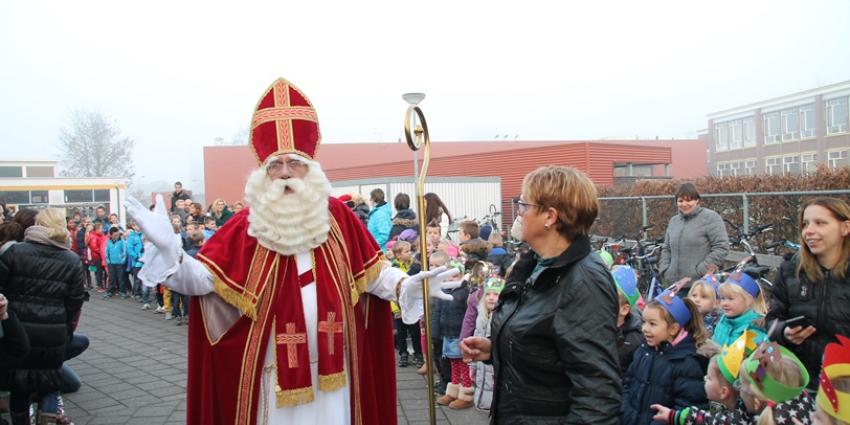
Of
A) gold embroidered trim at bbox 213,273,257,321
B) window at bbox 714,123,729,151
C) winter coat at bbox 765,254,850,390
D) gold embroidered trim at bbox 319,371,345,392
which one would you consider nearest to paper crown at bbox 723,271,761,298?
winter coat at bbox 765,254,850,390

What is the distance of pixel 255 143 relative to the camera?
3648 millimetres

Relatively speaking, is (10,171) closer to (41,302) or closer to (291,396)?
(41,302)

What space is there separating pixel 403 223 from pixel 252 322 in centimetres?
585

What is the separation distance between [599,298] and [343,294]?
1724mm

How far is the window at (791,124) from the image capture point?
39.8 meters

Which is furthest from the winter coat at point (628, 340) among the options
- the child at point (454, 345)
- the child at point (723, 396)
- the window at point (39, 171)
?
the window at point (39, 171)

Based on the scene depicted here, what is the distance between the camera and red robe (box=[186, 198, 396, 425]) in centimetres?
331

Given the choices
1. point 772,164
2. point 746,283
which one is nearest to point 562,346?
point 746,283

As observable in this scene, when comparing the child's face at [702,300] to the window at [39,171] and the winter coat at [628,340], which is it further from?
the window at [39,171]

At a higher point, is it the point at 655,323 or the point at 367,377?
the point at 655,323

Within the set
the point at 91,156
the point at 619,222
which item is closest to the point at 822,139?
the point at 619,222

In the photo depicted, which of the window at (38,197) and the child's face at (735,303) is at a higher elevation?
the window at (38,197)

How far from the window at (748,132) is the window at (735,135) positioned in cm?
32

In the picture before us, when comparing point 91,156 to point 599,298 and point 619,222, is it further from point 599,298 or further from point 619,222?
point 599,298
